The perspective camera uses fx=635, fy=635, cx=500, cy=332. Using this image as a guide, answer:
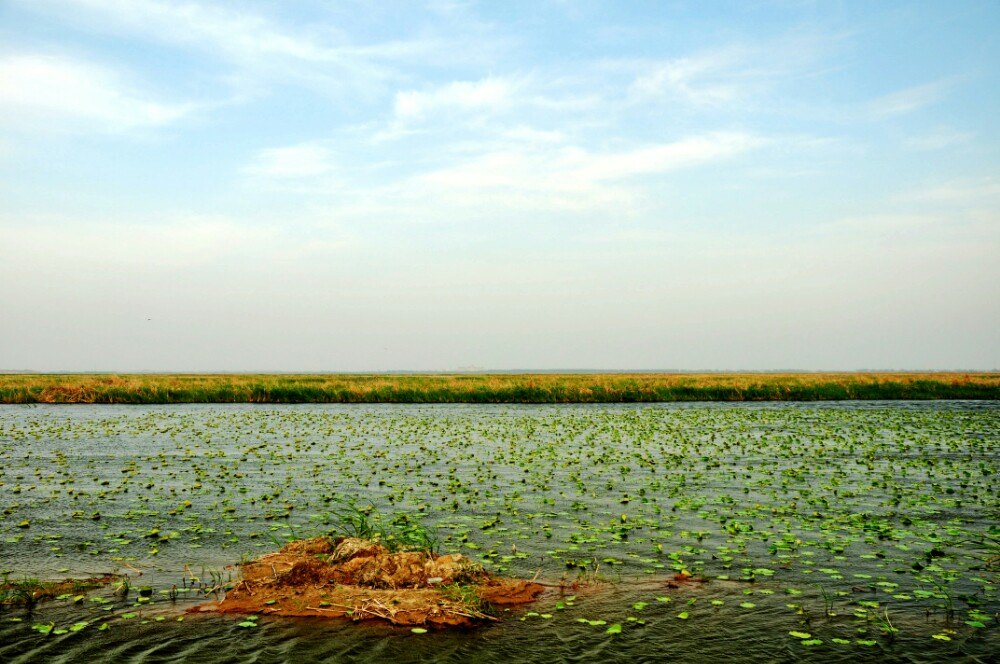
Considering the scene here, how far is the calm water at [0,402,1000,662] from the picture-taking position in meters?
8.97

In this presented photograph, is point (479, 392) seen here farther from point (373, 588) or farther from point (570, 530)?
point (373, 588)

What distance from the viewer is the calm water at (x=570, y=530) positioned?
29.4 ft

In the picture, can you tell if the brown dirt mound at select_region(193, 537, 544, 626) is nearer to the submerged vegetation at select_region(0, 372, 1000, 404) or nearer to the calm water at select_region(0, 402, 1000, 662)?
the calm water at select_region(0, 402, 1000, 662)

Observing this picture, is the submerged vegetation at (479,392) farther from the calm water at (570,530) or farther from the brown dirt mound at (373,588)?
the brown dirt mound at (373,588)

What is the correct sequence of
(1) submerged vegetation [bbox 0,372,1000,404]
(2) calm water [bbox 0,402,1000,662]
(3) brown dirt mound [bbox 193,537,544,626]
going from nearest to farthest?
(2) calm water [bbox 0,402,1000,662]
(3) brown dirt mound [bbox 193,537,544,626]
(1) submerged vegetation [bbox 0,372,1000,404]

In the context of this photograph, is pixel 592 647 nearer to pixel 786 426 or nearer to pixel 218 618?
pixel 218 618

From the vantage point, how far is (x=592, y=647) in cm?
877

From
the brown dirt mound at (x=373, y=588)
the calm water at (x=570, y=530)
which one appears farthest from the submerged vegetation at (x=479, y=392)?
the brown dirt mound at (x=373, y=588)

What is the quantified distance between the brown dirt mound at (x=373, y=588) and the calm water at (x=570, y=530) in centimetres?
40

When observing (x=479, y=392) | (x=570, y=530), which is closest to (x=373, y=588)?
(x=570, y=530)

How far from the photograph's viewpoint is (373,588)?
10.6 metres

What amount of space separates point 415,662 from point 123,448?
1033 inches

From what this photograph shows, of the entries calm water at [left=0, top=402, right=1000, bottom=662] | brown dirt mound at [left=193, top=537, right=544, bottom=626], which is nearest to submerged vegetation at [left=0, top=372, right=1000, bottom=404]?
calm water at [left=0, top=402, right=1000, bottom=662]

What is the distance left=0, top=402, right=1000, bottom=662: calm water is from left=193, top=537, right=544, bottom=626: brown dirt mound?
403 millimetres
